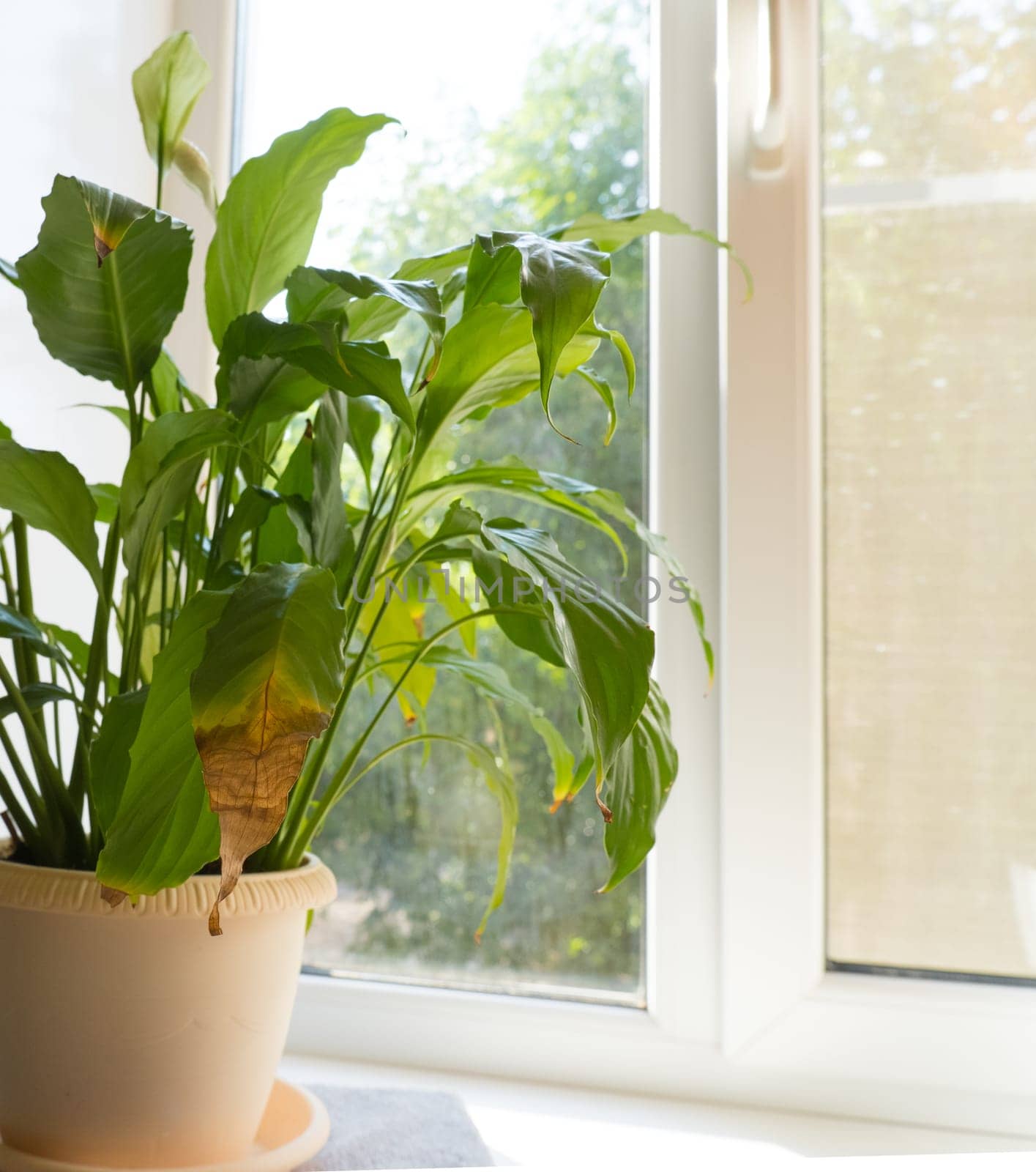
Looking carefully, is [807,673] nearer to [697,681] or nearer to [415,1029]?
[697,681]

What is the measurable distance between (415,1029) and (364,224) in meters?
0.82

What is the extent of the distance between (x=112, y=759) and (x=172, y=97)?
45 cm

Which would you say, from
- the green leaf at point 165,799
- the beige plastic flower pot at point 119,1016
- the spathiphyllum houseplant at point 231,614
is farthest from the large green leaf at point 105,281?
the beige plastic flower pot at point 119,1016

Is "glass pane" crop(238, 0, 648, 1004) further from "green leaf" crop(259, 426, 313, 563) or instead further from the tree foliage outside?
"green leaf" crop(259, 426, 313, 563)

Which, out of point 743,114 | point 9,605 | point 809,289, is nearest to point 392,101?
point 743,114

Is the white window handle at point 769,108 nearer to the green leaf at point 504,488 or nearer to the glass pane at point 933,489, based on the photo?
the glass pane at point 933,489

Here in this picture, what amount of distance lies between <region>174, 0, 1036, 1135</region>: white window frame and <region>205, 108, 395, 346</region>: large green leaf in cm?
41

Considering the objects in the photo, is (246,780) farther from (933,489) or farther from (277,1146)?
(933,489)

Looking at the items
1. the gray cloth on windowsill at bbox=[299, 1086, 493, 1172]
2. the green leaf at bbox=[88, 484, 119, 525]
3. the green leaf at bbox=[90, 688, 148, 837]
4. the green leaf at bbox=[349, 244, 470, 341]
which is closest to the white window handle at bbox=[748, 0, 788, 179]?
the green leaf at bbox=[349, 244, 470, 341]

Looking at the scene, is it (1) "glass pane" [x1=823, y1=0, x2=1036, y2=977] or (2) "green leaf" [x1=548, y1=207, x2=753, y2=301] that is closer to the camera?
(2) "green leaf" [x1=548, y1=207, x2=753, y2=301]

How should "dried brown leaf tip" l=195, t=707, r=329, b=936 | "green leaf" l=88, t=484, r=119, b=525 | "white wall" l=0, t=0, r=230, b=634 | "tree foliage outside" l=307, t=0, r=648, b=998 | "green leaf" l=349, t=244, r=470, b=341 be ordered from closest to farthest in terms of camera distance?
1. "dried brown leaf tip" l=195, t=707, r=329, b=936
2. "green leaf" l=349, t=244, r=470, b=341
3. "green leaf" l=88, t=484, r=119, b=525
4. "white wall" l=0, t=0, r=230, b=634
5. "tree foliage outside" l=307, t=0, r=648, b=998

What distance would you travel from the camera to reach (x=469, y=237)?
3.67ft

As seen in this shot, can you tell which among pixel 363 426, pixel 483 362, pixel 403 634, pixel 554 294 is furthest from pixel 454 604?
pixel 554 294

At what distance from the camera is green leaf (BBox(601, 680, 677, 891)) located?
604 mm
